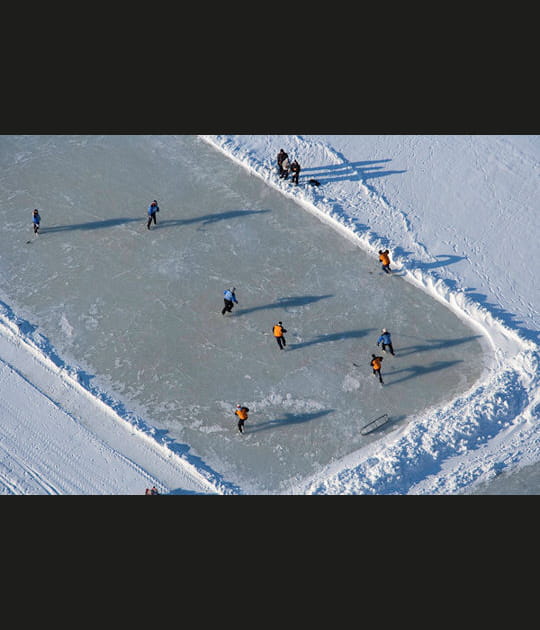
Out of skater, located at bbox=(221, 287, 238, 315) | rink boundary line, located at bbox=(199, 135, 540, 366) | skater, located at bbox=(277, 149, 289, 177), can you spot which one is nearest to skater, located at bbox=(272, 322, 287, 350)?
skater, located at bbox=(221, 287, 238, 315)

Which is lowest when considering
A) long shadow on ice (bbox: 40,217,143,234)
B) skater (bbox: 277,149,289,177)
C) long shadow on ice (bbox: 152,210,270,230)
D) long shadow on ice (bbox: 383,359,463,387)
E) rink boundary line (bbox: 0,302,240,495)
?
rink boundary line (bbox: 0,302,240,495)

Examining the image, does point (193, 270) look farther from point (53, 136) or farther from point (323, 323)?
point (53, 136)

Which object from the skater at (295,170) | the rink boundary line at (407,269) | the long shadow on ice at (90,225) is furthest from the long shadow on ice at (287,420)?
the skater at (295,170)

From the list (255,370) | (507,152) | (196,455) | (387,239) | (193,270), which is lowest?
(196,455)

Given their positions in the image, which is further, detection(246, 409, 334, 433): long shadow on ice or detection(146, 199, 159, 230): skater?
detection(146, 199, 159, 230): skater

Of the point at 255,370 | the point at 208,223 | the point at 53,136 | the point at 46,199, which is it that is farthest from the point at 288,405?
the point at 53,136

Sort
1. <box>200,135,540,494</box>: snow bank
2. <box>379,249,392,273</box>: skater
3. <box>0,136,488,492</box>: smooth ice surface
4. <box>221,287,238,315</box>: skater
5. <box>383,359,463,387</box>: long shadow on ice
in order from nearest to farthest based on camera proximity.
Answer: <box>200,135,540,494</box>: snow bank
<box>0,136,488,492</box>: smooth ice surface
<box>383,359,463,387</box>: long shadow on ice
<box>221,287,238,315</box>: skater
<box>379,249,392,273</box>: skater

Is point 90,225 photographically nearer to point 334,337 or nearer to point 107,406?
point 107,406

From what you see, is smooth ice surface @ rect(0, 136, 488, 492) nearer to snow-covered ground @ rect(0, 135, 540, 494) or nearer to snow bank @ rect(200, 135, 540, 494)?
snow bank @ rect(200, 135, 540, 494)
